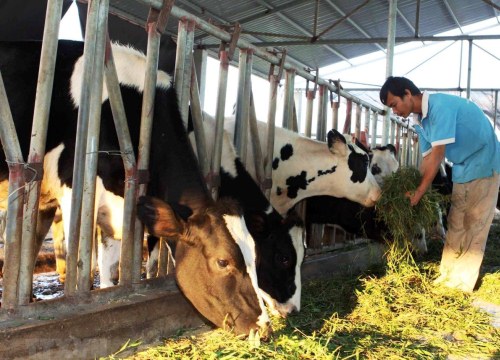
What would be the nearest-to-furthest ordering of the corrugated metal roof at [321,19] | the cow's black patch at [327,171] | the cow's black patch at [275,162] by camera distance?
1. the cow's black patch at [275,162]
2. the cow's black patch at [327,171]
3. the corrugated metal roof at [321,19]

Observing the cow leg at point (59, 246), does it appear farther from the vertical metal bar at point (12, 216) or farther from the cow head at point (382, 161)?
the cow head at point (382, 161)

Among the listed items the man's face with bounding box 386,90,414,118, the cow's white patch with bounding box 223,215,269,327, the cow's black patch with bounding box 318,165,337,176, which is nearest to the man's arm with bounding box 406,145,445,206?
the man's face with bounding box 386,90,414,118

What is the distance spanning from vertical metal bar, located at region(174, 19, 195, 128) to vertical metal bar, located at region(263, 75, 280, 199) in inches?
63.3

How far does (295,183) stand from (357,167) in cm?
75

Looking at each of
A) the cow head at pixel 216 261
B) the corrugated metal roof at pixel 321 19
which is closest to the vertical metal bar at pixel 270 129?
the cow head at pixel 216 261

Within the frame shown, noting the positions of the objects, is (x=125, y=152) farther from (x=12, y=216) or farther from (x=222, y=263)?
(x=222, y=263)

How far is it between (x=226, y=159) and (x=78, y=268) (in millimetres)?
1803

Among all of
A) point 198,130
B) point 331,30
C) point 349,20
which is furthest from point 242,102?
point 331,30

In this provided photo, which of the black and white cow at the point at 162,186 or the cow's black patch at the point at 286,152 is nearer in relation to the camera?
the black and white cow at the point at 162,186

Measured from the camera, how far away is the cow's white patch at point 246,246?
3305 millimetres

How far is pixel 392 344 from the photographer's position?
3656 millimetres

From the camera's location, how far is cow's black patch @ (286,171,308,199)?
21.3ft

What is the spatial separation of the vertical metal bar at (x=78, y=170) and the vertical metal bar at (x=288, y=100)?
321 centimetres

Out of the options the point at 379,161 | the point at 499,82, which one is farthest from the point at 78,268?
the point at 499,82
